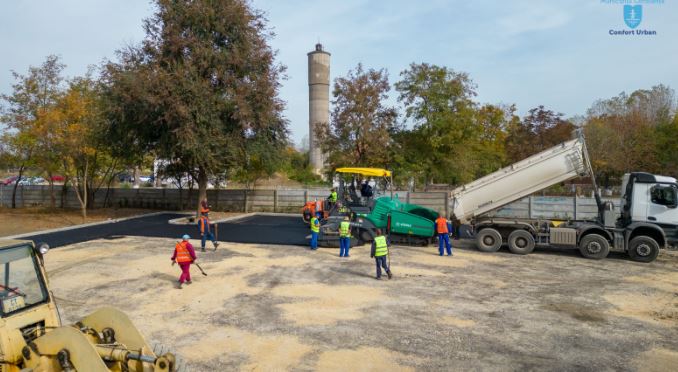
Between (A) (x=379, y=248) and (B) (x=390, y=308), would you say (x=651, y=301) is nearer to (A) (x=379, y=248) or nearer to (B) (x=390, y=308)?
A: (B) (x=390, y=308)

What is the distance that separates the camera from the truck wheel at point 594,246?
48.0ft

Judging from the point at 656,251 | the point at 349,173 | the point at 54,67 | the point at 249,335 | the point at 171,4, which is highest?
the point at 171,4

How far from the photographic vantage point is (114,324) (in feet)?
16.4

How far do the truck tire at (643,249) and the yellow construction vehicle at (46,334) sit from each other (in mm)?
15105

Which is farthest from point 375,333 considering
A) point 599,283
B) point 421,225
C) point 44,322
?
point 421,225

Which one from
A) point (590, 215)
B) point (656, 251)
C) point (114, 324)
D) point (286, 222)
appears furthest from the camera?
point (286, 222)

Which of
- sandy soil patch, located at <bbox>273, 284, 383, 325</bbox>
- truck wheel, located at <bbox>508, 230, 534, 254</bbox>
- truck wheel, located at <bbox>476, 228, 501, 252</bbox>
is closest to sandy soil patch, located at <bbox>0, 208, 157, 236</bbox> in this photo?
sandy soil patch, located at <bbox>273, 284, 383, 325</bbox>

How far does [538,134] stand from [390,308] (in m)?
37.1

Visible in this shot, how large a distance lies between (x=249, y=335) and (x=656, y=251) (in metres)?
13.3

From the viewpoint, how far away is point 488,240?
1612 cm

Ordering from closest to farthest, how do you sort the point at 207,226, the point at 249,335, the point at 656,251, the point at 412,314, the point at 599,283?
1. the point at 249,335
2. the point at 412,314
3. the point at 599,283
4. the point at 656,251
5. the point at 207,226

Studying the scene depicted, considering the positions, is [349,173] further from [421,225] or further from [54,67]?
[54,67]

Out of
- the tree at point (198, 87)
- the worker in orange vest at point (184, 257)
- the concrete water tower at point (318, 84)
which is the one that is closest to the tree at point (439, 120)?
the tree at point (198, 87)

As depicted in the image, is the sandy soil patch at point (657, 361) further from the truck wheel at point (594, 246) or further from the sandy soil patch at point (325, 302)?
the truck wheel at point (594, 246)
